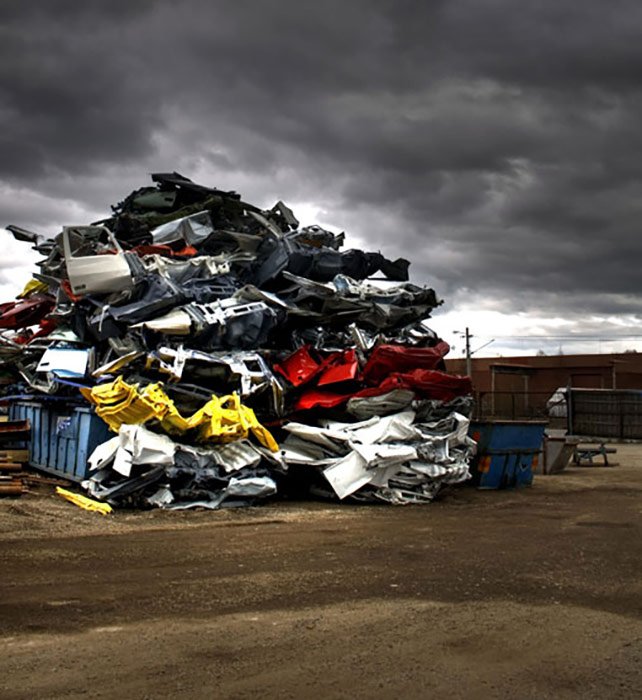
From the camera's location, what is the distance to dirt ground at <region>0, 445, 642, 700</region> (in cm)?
433

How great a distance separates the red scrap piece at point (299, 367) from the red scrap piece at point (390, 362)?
2.74 feet

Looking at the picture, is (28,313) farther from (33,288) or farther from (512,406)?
(512,406)

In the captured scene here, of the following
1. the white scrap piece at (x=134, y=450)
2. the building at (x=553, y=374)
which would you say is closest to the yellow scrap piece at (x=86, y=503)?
the white scrap piece at (x=134, y=450)

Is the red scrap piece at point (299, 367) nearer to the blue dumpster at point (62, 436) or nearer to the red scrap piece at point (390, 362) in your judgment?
the red scrap piece at point (390, 362)

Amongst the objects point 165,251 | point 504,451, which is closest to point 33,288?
point 165,251

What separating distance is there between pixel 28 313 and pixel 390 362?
24.4ft

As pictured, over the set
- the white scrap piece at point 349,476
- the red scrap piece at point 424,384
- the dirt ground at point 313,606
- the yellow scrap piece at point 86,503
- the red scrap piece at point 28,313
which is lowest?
the dirt ground at point 313,606

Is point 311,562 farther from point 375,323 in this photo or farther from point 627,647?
point 375,323

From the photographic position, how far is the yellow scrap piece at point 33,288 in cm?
1567

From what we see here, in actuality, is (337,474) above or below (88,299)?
below

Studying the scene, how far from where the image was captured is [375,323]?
14219mm

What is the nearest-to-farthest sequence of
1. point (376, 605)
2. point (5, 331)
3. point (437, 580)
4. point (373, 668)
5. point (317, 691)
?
point (317, 691) < point (373, 668) < point (376, 605) < point (437, 580) < point (5, 331)

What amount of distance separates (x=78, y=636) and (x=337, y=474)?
6662mm

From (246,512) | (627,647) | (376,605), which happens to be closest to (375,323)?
(246,512)
